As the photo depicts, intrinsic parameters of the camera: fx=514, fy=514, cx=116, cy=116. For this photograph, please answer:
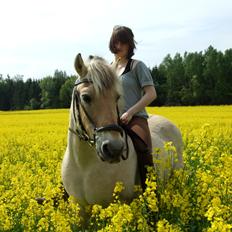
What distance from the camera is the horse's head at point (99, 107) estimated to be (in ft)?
13.3

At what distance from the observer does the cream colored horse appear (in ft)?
13.5

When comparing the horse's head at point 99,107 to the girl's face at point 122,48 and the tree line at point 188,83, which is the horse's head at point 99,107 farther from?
the tree line at point 188,83

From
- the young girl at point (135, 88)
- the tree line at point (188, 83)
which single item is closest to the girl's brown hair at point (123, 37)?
the young girl at point (135, 88)

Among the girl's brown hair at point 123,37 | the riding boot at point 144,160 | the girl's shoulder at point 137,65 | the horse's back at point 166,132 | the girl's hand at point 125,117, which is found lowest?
the riding boot at point 144,160

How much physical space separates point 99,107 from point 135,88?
99cm

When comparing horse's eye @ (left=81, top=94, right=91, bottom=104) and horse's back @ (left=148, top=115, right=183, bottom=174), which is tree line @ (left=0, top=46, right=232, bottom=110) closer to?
horse's back @ (left=148, top=115, right=183, bottom=174)

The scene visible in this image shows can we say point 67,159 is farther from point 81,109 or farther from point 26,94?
point 26,94

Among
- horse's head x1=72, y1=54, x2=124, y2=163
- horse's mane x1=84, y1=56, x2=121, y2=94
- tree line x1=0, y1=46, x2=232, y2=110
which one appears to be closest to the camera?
horse's head x1=72, y1=54, x2=124, y2=163

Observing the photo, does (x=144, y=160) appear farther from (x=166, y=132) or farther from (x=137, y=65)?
(x=166, y=132)

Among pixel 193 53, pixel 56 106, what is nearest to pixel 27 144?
pixel 56 106

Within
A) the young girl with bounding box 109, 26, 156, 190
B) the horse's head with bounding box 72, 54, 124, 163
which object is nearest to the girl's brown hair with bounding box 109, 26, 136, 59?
the young girl with bounding box 109, 26, 156, 190

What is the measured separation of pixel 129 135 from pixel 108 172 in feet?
1.63

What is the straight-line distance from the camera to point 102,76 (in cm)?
436

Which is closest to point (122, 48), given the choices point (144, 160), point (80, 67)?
point (80, 67)
